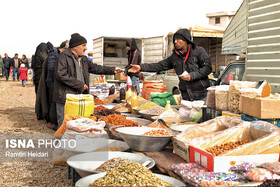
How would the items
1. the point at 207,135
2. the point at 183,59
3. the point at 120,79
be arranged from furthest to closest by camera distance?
the point at 120,79 < the point at 183,59 < the point at 207,135

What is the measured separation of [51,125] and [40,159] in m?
2.48

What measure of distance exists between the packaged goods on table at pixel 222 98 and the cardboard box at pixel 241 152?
2.75ft

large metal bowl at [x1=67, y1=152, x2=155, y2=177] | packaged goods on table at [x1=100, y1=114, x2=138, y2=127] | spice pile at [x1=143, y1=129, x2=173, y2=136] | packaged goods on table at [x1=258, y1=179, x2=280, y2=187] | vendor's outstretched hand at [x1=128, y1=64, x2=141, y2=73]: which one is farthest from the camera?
vendor's outstretched hand at [x1=128, y1=64, x2=141, y2=73]

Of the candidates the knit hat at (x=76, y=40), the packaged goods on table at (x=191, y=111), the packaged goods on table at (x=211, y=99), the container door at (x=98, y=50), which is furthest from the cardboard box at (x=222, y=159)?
the container door at (x=98, y=50)

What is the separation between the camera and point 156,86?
21.0ft

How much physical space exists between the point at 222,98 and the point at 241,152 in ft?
3.77

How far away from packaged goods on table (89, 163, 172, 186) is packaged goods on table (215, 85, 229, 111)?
1493 mm

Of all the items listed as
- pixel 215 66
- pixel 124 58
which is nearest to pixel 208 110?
pixel 124 58

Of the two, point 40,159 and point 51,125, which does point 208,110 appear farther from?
point 51,125

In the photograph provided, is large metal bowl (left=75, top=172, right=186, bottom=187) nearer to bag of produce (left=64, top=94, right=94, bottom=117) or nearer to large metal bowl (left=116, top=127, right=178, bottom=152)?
large metal bowl (left=116, top=127, right=178, bottom=152)

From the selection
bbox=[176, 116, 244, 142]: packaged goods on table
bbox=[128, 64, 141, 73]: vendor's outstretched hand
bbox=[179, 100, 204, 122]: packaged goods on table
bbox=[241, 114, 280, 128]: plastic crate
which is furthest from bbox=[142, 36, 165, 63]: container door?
bbox=[176, 116, 244, 142]: packaged goods on table

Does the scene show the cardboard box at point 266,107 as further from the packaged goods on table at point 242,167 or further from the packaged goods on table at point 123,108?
the packaged goods on table at point 123,108

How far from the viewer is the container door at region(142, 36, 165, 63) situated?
1391 cm

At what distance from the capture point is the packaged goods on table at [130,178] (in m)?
1.82
